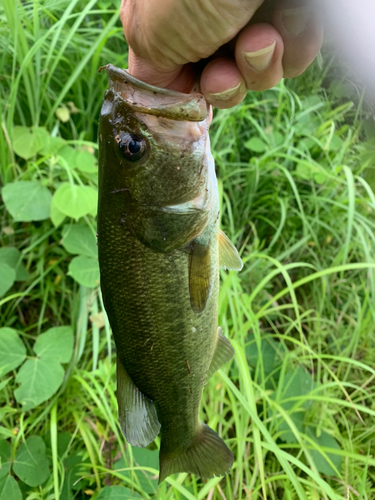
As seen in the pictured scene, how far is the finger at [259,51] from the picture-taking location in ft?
3.15

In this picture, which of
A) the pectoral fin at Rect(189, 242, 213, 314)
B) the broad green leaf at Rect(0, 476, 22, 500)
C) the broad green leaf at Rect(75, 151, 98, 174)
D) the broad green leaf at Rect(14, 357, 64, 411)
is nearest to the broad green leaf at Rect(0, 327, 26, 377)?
the broad green leaf at Rect(14, 357, 64, 411)

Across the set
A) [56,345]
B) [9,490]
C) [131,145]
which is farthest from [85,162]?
[9,490]

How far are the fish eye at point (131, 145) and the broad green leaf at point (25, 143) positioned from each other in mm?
1289

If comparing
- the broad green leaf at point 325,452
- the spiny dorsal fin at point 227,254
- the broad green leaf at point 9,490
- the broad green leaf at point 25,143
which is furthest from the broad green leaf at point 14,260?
the broad green leaf at point 325,452

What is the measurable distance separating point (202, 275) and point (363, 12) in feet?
2.50

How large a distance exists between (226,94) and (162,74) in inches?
8.7

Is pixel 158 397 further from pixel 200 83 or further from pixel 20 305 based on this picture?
pixel 20 305

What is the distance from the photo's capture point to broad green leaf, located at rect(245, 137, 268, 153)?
2.39m

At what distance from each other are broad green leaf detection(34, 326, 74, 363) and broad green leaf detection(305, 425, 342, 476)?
1.33 meters

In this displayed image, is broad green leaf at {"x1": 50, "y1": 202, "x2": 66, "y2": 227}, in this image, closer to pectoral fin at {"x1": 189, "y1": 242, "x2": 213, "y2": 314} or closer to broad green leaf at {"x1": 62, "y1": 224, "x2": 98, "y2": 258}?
broad green leaf at {"x1": 62, "y1": 224, "x2": 98, "y2": 258}

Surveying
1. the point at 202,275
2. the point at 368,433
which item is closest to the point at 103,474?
the point at 202,275

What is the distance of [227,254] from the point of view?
4.06 feet

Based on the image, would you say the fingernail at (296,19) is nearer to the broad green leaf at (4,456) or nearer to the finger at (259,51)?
the finger at (259,51)

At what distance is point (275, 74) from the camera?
1078 millimetres
